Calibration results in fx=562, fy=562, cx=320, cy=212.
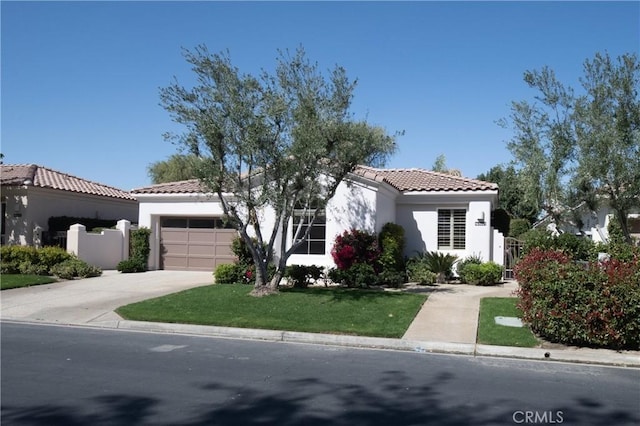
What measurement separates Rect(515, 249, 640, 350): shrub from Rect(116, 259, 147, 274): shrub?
1466 centimetres

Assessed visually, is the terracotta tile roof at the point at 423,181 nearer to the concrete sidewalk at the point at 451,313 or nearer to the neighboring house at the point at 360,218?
the neighboring house at the point at 360,218

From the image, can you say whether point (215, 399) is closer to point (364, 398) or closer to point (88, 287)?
point (364, 398)

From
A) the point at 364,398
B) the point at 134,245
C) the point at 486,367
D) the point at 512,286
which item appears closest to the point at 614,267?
the point at 486,367

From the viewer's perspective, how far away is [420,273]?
18.0m

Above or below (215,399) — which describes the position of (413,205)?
above

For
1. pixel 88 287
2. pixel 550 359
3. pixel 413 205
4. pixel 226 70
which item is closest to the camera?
pixel 550 359

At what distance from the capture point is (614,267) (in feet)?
31.2

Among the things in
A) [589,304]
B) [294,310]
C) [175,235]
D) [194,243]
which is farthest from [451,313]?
[175,235]

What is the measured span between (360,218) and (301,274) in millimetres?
2984

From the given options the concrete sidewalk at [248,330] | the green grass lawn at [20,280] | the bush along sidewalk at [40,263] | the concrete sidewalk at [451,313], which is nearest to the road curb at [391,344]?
the concrete sidewalk at [248,330]

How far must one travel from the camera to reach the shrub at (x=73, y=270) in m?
18.6

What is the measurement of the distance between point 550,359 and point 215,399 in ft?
18.3

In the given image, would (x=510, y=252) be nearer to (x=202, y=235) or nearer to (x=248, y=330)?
(x=202, y=235)

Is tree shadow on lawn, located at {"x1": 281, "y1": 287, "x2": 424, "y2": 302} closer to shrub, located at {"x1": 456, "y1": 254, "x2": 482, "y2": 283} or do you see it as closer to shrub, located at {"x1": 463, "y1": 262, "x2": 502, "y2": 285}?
shrub, located at {"x1": 463, "y1": 262, "x2": 502, "y2": 285}
